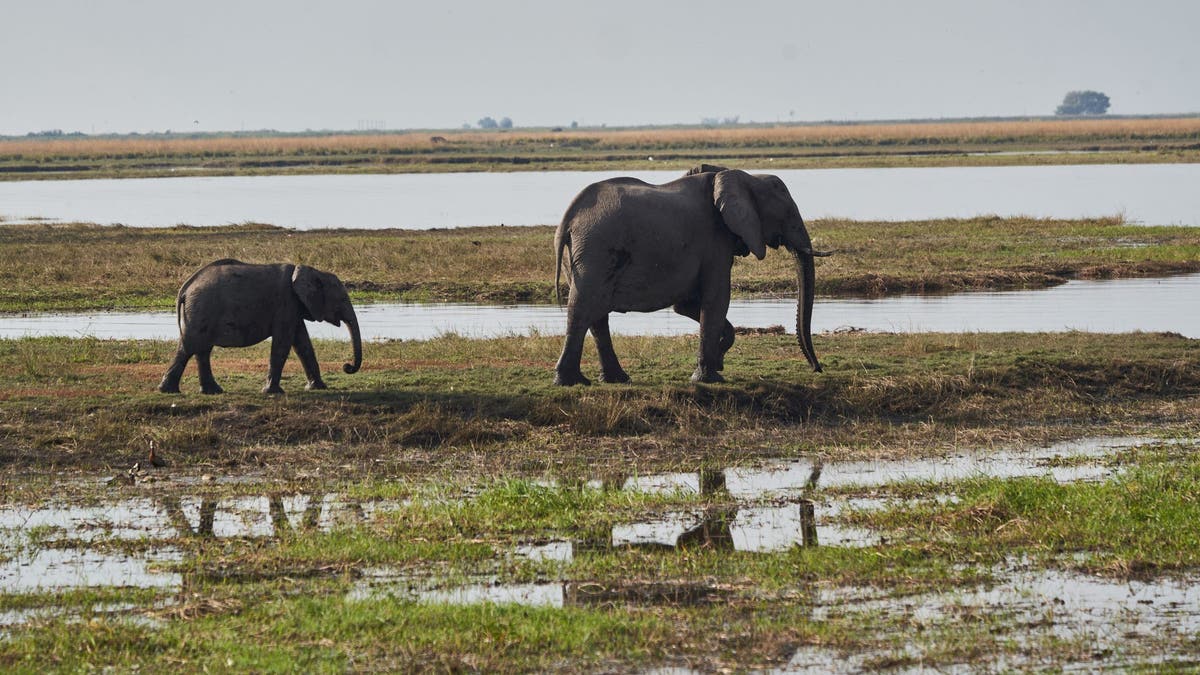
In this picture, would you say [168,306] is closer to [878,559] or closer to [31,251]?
[31,251]

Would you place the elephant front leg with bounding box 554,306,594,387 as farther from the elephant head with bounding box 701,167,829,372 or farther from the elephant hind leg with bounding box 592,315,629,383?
the elephant head with bounding box 701,167,829,372

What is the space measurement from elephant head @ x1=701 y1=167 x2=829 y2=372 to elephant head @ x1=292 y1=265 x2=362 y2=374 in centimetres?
407

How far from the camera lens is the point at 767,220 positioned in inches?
665

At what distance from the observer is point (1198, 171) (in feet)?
237

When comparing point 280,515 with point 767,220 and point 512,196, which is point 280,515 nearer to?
point 767,220

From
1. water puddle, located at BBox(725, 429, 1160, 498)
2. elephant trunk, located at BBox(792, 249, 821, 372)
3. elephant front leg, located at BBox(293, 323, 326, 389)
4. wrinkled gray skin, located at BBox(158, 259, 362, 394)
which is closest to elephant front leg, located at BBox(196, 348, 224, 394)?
wrinkled gray skin, located at BBox(158, 259, 362, 394)

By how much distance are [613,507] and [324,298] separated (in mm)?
5165

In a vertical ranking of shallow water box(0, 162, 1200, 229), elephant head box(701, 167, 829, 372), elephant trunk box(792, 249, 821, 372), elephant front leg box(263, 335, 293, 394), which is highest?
elephant head box(701, 167, 829, 372)

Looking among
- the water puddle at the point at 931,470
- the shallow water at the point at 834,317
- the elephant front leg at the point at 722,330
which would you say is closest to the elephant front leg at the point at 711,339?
the elephant front leg at the point at 722,330

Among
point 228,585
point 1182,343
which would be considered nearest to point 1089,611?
point 228,585

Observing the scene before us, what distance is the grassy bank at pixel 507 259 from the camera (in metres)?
28.7

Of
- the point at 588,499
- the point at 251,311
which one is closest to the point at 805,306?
the point at 588,499

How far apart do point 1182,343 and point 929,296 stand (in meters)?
9.38

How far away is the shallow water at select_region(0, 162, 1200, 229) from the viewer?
160 ft
